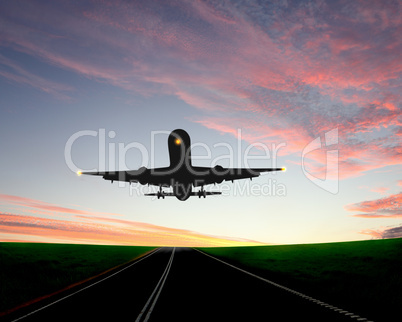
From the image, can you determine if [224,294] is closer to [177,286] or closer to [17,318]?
[177,286]

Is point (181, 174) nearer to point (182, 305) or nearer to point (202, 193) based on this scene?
point (202, 193)

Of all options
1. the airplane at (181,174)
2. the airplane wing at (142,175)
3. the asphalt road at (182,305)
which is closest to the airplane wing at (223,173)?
the airplane at (181,174)

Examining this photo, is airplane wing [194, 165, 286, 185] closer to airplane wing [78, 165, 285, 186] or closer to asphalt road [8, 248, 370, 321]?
airplane wing [78, 165, 285, 186]

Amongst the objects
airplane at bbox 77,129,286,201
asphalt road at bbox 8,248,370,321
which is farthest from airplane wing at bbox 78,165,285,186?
asphalt road at bbox 8,248,370,321

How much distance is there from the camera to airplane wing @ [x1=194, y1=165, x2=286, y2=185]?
41.9 m

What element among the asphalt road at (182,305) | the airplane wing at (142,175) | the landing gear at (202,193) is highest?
the airplane wing at (142,175)

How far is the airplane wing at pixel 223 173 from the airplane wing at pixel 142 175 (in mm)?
3728

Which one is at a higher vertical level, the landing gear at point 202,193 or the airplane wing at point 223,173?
the airplane wing at point 223,173

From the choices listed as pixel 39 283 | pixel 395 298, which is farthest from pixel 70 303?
pixel 395 298

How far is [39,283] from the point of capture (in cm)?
2130

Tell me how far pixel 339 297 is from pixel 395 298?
2.20 metres

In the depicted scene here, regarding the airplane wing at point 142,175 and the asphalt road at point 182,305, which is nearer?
the asphalt road at point 182,305

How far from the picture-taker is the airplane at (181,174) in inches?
1614

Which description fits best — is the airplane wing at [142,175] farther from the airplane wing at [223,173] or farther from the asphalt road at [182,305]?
the asphalt road at [182,305]
